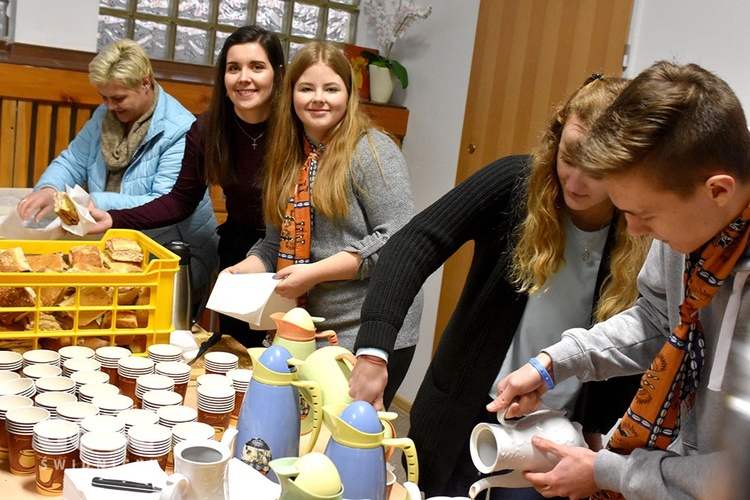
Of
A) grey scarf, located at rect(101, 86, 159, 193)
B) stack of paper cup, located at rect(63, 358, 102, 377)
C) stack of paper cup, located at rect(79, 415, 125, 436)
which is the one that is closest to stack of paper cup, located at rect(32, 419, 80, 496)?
stack of paper cup, located at rect(79, 415, 125, 436)

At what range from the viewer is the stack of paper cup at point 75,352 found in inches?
58.5

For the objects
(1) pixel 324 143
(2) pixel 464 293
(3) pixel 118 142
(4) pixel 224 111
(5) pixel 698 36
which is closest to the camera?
(2) pixel 464 293

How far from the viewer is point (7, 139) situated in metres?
3.38

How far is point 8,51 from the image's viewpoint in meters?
3.39

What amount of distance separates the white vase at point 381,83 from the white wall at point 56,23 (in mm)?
1340

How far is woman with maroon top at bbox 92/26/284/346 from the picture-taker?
2.37m

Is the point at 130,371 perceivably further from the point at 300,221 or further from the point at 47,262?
the point at 300,221

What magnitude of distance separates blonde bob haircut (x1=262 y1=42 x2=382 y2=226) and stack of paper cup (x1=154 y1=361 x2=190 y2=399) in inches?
24.9

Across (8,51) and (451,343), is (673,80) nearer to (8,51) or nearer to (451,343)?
(451,343)

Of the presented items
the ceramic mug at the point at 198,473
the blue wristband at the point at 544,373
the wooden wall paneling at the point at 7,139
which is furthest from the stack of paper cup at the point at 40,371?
the wooden wall paneling at the point at 7,139

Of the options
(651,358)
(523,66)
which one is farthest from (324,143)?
(523,66)

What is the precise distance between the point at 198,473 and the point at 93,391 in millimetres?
435

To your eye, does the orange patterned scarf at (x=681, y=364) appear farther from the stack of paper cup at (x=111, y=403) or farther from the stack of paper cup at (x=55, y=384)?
the stack of paper cup at (x=55, y=384)

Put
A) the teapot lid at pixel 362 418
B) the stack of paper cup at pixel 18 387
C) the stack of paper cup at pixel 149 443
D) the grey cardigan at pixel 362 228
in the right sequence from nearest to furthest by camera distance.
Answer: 1. the teapot lid at pixel 362 418
2. the stack of paper cup at pixel 149 443
3. the stack of paper cup at pixel 18 387
4. the grey cardigan at pixel 362 228
